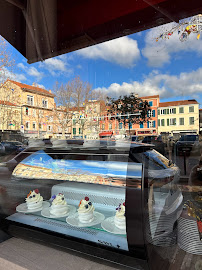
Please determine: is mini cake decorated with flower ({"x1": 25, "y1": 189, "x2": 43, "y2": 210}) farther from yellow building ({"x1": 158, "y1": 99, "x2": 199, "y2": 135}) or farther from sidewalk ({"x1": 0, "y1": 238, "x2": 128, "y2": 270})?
yellow building ({"x1": 158, "y1": 99, "x2": 199, "y2": 135})

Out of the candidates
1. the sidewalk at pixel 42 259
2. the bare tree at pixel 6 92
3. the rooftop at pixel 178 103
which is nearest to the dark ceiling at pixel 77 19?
the bare tree at pixel 6 92

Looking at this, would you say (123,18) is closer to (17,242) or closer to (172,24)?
(172,24)

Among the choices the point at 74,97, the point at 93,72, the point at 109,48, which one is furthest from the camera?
the point at 74,97

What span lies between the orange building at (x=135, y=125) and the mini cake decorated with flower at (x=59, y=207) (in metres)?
2.16

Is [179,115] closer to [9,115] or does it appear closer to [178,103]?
[178,103]

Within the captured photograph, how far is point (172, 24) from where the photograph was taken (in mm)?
2047

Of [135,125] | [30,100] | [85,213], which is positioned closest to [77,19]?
[30,100]

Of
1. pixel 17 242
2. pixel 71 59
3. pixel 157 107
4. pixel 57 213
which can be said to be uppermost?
pixel 71 59

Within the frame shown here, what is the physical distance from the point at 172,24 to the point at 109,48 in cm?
100

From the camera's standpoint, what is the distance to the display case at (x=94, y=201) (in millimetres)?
917

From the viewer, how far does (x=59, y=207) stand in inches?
58.5

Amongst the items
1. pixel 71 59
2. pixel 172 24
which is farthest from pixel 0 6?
pixel 172 24

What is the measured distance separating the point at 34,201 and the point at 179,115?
266 centimetres

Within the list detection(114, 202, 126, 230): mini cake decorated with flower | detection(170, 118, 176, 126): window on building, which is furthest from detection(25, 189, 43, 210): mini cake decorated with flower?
detection(170, 118, 176, 126): window on building
